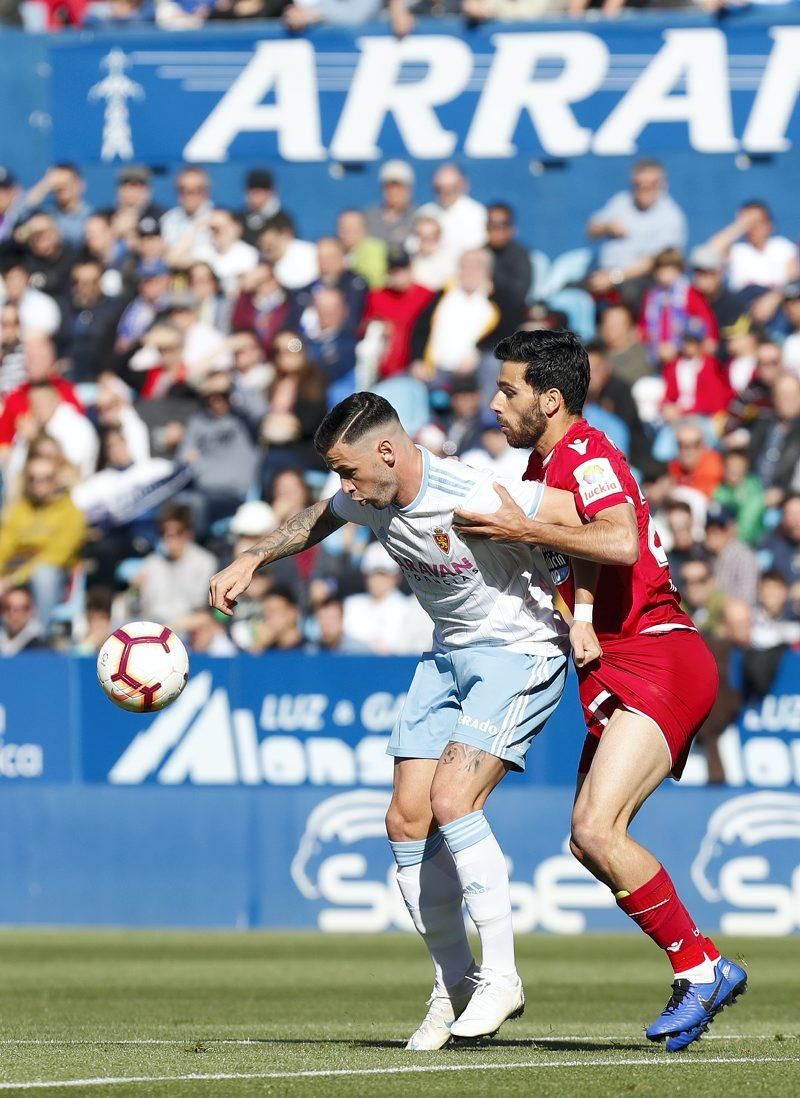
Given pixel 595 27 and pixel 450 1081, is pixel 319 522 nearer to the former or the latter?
pixel 450 1081

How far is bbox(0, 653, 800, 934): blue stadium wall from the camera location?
46.2 ft

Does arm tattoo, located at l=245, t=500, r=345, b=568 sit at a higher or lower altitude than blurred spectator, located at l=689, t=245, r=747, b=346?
lower

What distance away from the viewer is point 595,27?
64.2 ft

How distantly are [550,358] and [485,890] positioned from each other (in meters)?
1.93

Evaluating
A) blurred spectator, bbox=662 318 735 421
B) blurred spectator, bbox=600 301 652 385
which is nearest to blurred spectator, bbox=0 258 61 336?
blurred spectator, bbox=600 301 652 385

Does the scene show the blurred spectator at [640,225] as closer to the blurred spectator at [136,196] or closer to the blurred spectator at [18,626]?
the blurred spectator at [136,196]


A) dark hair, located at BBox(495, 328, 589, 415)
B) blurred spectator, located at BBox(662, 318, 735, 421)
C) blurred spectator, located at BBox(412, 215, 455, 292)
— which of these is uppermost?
blurred spectator, located at BBox(412, 215, 455, 292)

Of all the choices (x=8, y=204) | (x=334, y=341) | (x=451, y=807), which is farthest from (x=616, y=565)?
(x=8, y=204)

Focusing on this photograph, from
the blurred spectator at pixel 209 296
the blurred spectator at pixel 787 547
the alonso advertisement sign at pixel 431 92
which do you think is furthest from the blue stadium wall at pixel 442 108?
the blurred spectator at pixel 787 547

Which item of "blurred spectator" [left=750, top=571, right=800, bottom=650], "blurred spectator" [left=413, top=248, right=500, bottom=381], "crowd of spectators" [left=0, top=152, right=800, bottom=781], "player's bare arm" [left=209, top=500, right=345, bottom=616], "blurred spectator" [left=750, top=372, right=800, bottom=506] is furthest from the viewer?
"blurred spectator" [left=413, top=248, right=500, bottom=381]

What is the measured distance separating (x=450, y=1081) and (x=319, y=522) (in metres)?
2.45

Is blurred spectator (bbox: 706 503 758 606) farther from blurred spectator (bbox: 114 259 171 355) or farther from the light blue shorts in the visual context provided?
the light blue shorts

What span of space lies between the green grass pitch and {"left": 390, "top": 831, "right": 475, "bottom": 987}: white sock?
0.34 meters

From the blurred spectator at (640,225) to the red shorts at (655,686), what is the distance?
11.6m
